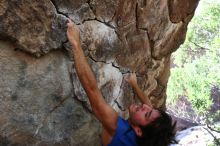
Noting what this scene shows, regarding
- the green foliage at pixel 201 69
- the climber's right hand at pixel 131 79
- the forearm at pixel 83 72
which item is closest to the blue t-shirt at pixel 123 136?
the forearm at pixel 83 72

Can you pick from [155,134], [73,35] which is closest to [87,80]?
[73,35]

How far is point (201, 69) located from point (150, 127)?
23.7 ft

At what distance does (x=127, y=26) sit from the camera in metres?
3.52

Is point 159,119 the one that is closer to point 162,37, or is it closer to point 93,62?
point 93,62

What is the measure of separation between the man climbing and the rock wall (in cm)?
24

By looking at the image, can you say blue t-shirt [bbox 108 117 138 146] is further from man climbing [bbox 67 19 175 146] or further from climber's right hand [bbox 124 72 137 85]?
climber's right hand [bbox 124 72 137 85]

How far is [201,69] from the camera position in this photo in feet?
31.0

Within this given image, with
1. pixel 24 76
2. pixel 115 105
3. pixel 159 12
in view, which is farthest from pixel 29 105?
pixel 159 12

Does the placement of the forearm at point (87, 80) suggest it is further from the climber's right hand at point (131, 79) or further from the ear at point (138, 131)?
the climber's right hand at point (131, 79)

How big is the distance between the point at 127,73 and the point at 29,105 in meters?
1.38

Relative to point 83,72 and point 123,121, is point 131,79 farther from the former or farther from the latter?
point 83,72

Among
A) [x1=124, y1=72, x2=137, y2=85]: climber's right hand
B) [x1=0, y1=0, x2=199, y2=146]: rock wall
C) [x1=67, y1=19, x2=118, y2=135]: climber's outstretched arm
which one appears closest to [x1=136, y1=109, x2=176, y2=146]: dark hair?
[x1=67, y1=19, x2=118, y2=135]: climber's outstretched arm

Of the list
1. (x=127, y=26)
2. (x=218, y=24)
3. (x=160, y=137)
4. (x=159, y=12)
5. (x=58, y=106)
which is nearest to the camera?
(x=160, y=137)

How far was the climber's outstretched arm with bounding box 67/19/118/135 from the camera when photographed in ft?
7.83
